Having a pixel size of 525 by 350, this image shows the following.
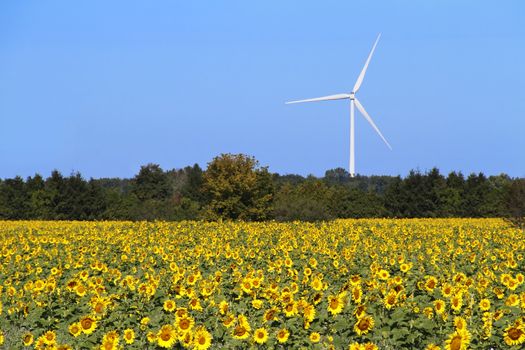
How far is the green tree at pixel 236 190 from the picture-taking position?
57156 millimetres

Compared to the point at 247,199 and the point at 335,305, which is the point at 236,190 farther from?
the point at 335,305

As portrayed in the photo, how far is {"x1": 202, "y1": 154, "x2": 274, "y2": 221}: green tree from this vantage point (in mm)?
57156

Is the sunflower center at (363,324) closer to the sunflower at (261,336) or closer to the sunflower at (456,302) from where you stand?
the sunflower at (261,336)

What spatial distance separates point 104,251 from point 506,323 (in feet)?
54.7

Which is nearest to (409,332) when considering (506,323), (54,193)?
(506,323)

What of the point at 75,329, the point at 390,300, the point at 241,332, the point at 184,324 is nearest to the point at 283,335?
the point at 241,332

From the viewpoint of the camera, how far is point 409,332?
959 cm

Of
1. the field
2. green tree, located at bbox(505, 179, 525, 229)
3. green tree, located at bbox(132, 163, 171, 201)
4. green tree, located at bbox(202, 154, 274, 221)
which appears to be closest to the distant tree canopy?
green tree, located at bbox(202, 154, 274, 221)

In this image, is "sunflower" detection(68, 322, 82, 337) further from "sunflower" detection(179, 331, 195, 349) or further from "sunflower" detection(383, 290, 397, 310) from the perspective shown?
"sunflower" detection(383, 290, 397, 310)

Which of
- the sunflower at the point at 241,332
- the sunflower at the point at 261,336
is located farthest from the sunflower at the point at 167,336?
the sunflower at the point at 261,336

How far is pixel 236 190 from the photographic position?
190 feet

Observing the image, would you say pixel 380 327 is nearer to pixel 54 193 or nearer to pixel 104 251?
pixel 104 251

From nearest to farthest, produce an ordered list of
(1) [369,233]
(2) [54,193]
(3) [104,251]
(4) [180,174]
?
(3) [104,251] < (1) [369,233] < (2) [54,193] < (4) [180,174]

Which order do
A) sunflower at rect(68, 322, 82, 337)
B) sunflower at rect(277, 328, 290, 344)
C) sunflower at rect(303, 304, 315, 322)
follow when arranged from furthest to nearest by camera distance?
1. sunflower at rect(68, 322, 82, 337)
2. sunflower at rect(303, 304, 315, 322)
3. sunflower at rect(277, 328, 290, 344)
